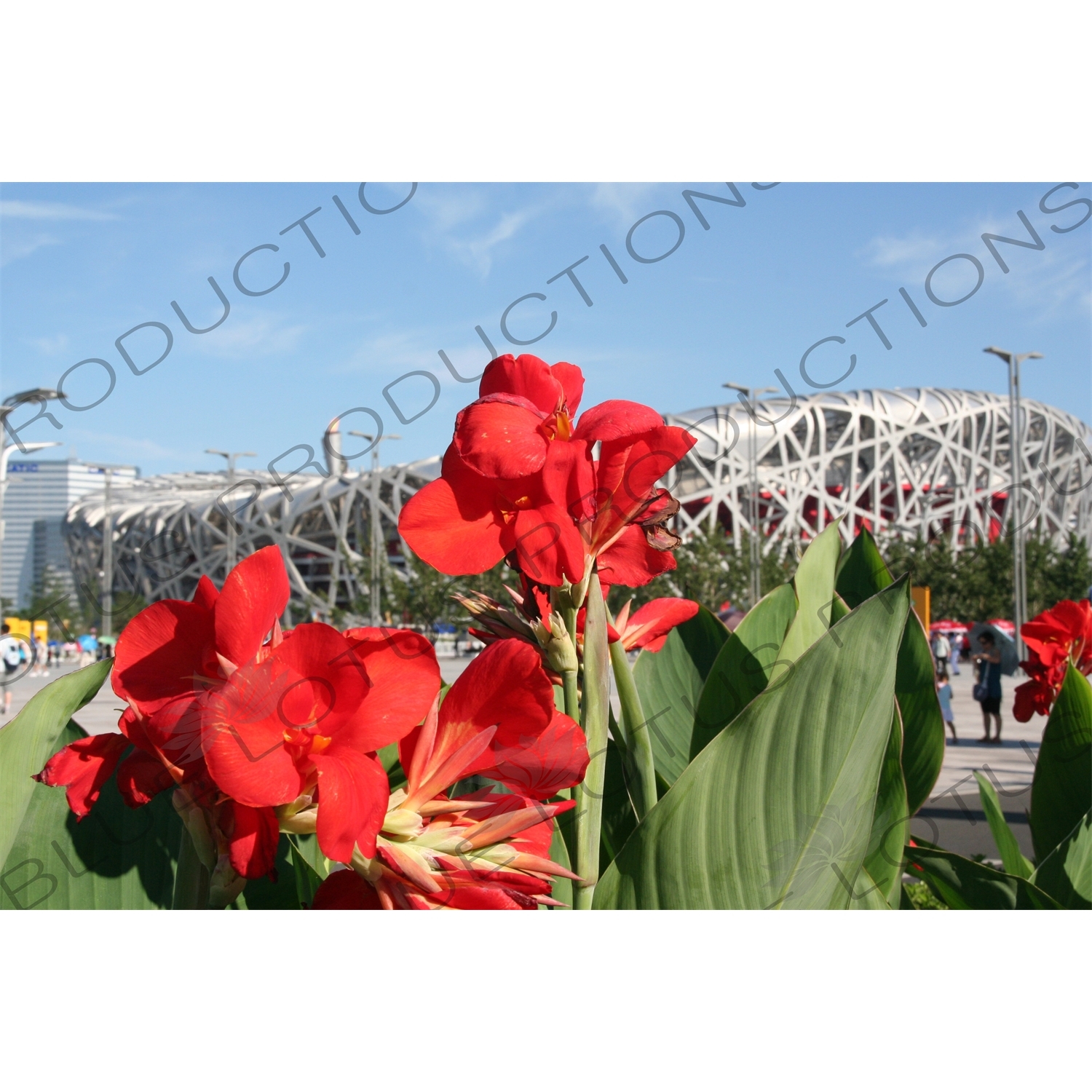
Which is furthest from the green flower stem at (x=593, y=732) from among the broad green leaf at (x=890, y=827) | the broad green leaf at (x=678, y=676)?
the broad green leaf at (x=678, y=676)

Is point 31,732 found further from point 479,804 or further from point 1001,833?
point 1001,833

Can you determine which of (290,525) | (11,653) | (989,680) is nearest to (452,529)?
(11,653)

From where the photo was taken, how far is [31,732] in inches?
32.4

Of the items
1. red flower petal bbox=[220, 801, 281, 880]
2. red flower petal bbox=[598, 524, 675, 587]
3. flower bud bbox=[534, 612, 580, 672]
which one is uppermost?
red flower petal bbox=[598, 524, 675, 587]

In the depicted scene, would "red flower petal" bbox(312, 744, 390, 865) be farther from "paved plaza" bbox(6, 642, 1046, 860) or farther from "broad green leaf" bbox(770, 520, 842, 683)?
"broad green leaf" bbox(770, 520, 842, 683)

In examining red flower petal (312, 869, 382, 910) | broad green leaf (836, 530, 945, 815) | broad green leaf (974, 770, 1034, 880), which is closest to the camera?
red flower petal (312, 869, 382, 910)

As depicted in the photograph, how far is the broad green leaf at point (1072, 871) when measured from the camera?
1000 millimetres

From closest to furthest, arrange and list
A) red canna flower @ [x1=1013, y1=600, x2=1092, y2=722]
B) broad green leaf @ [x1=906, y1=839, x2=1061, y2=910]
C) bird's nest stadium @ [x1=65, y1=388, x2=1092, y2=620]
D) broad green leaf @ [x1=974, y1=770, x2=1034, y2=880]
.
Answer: broad green leaf @ [x1=906, y1=839, x2=1061, y2=910] < broad green leaf @ [x1=974, y1=770, x2=1034, y2=880] < red canna flower @ [x1=1013, y1=600, x2=1092, y2=722] < bird's nest stadium @ [x1=65, y1=388, x2=1092, y2=620]

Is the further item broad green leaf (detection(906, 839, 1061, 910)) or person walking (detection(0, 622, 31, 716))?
person walking (detection(0, 622, 31, 716))

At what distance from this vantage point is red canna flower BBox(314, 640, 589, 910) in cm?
56

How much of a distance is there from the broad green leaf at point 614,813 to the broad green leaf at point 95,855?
465mm

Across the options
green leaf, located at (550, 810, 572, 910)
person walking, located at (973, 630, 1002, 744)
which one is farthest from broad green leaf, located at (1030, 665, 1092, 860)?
person walking, located at (973, 630, 1002, 744)

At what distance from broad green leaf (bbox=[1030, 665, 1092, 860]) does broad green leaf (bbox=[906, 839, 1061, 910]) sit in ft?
0.75

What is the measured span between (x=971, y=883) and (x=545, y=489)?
814 mm
